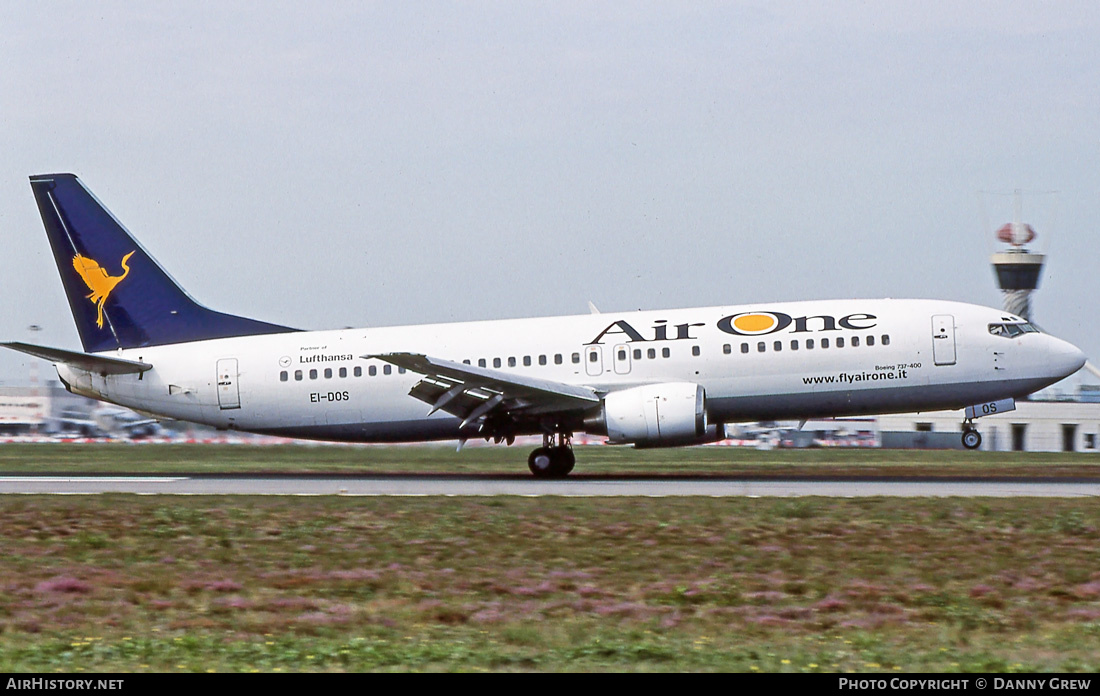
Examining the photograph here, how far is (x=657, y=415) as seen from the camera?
94.2 feet

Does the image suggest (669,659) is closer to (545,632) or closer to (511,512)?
(545,632)

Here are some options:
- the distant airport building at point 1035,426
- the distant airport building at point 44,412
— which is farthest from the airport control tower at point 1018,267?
the distant airport building at point 44,412

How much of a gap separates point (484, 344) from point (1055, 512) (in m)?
Result: 14.9

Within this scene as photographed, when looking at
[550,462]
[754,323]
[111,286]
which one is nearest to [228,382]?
[111,286]

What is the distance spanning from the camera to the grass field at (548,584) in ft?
37.3

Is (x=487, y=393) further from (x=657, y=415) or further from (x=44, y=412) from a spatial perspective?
(x=44, y=412)

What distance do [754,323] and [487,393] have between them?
6505 millimetres

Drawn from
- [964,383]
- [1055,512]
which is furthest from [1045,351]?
→ [1055,512]

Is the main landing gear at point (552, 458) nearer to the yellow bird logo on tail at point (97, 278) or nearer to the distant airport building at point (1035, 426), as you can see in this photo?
the yellow bird logo on tail at point (97, 278)

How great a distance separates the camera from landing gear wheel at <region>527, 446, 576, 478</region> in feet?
100

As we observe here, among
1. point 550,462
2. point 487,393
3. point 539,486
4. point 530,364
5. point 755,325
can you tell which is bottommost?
point 539,486

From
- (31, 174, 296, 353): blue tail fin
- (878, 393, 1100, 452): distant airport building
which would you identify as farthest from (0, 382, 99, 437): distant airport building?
(878, 393, 1100, 452): distant airport building

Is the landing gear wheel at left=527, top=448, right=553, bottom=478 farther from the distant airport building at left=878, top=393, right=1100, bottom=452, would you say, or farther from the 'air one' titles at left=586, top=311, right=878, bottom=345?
the distant airport building at left=878, top=393, right=1100, bottom=452

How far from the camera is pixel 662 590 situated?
14.8 m
